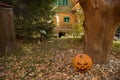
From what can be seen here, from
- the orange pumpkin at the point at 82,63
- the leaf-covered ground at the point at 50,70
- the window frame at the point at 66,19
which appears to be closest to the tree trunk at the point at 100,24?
the leaf-covered ground at the point at 50,70

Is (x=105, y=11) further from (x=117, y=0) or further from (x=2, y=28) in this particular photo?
(x=2, y=28)

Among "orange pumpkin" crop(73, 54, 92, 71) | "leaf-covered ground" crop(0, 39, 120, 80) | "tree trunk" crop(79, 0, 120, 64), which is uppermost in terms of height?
"tree trunk" crop(79, 0, 120, 64)

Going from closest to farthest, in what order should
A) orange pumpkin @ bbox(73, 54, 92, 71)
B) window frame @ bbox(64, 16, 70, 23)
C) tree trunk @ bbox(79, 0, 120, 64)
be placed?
1. orange pumpkin @ bbox(73, 54, 92, 71)
2. tree trunk @ bbox(79, 0, 120, 64)
3. window frame @ bbox(64, 16, 70, 23)

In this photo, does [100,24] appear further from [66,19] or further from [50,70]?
[66,19]

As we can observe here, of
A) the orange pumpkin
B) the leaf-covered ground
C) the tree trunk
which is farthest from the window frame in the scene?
the orange pumpkin

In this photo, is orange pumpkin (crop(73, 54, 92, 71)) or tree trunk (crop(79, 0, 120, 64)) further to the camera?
tree trunk (crop(79, 0, 120, 64))

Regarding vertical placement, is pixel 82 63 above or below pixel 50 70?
above

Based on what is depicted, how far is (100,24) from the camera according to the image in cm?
334

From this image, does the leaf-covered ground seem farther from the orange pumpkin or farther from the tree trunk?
the tree trunk

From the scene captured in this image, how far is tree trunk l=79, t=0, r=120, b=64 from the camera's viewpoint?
10.7 ft

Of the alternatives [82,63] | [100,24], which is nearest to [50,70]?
[82,63]

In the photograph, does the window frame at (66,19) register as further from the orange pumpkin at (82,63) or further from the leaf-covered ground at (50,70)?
the orange pumpkin at (82,63)

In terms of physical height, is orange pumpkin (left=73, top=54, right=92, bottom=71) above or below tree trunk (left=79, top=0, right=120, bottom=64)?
below

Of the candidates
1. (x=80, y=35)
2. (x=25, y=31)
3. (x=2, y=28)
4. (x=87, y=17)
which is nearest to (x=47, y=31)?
(x=25, y=31)
